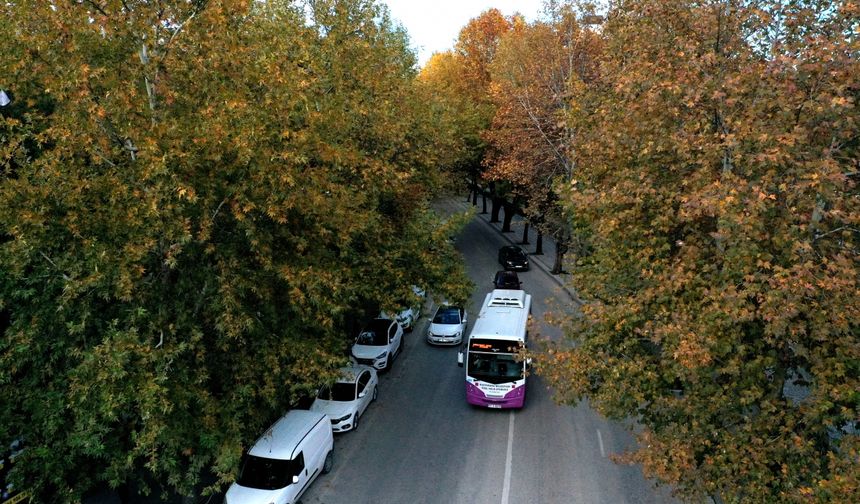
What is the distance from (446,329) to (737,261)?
14821 millimetres

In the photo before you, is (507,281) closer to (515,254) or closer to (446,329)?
(515,254)

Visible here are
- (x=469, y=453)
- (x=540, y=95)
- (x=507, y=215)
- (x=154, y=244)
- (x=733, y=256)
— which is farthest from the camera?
(x=507, y=215)

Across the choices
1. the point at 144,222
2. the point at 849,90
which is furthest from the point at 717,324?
the point at 144,222

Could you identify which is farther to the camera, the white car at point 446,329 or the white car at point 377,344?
the white car at point 446,329

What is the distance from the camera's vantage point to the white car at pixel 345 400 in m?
15.5

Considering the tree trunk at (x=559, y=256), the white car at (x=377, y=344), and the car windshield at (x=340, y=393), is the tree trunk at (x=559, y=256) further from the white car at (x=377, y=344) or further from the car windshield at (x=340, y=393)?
the car windshield at (x=340, y=393)

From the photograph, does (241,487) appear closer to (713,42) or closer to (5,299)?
(5,299)

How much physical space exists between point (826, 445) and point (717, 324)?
2.74 metres

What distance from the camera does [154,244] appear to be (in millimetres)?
8977

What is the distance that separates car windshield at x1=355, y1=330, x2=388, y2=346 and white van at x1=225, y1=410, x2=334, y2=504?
6723 millimetres

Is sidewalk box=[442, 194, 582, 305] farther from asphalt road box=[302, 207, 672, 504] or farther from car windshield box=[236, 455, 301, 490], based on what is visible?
car windshield box=[236, 455, 301, 490]

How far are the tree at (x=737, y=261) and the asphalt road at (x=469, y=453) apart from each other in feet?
7.87

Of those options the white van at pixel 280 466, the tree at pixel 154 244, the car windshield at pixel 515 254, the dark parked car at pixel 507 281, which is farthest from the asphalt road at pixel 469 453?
the car windshield at pixel 515 254

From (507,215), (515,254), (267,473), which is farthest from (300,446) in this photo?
(507,215)
